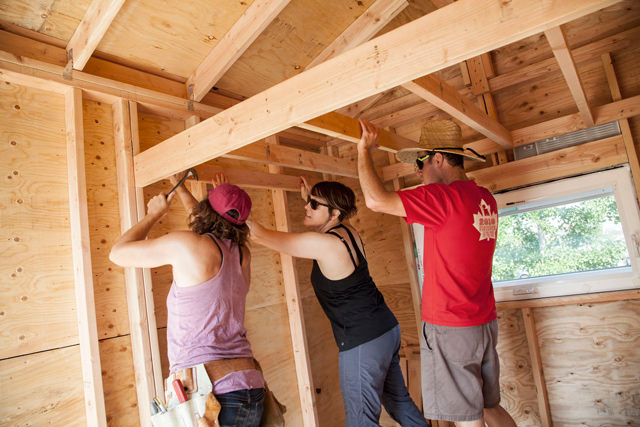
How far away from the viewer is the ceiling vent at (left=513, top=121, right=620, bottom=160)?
2469mm

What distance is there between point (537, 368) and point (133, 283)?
2.59 metres

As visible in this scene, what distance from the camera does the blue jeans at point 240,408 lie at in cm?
138

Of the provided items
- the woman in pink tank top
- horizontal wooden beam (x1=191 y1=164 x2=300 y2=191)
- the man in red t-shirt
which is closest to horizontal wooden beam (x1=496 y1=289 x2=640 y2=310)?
the man in red t-shirt

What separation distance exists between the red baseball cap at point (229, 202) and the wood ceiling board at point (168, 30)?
105 centimetres

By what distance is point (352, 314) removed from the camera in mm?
2043

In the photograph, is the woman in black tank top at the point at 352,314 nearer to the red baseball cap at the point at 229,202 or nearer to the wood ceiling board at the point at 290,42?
the red baseball cap at the point at 229,202

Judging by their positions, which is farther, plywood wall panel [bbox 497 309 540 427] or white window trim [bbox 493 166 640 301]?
plywood wall panel [bbox 497 309 540 427]

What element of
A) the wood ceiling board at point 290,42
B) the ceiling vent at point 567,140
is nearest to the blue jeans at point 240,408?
the wood ceiling board at point 290,42

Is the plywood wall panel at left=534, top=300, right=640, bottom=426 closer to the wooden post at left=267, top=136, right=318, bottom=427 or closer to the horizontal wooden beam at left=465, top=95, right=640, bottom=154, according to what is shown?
the horizontal wooden beam at left=465, top=95, right=640, bottom=154

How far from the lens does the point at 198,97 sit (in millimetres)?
2449

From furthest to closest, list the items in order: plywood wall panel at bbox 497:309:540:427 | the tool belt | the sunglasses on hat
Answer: plywood wall panel at bbox 497:309:540:427 < the sunglasses on hat < the tool belt

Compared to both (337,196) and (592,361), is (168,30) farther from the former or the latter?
(592,361)

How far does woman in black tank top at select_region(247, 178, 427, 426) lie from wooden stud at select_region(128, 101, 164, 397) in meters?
0.60

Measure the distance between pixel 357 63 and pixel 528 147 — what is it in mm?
1949
